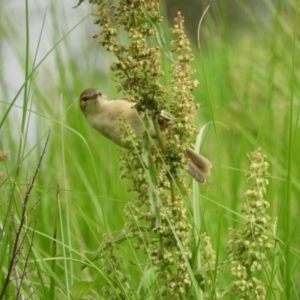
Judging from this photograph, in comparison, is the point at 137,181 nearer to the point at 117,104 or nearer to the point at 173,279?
the point at 173,279

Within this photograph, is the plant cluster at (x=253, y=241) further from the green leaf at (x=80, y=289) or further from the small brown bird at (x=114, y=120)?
the small brown bird at (x=114, y=120)

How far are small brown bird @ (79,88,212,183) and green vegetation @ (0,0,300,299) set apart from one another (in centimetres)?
9

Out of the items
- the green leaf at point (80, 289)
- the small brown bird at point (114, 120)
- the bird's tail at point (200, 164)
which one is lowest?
the green leaf at point (80, 289)

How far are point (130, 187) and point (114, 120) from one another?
738 mm

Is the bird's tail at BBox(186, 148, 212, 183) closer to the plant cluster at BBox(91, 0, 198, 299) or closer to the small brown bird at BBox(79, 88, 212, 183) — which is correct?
the small brown bird at BBox(79, 88, 212, 183)

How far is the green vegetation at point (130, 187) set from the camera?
2156 mm

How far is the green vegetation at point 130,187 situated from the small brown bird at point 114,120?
3.4 inches

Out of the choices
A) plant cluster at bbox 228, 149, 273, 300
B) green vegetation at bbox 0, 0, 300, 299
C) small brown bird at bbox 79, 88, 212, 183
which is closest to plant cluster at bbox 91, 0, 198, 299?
green vegetation at bbox 0, 0, 300, 299

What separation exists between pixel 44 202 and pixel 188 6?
229 inches

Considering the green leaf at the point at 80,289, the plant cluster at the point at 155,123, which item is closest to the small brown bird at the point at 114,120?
the plant cluster at the point at 155,123

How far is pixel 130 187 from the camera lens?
7.60ft

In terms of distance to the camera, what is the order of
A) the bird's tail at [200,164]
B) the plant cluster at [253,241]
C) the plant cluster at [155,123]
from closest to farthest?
the plant cluster at [253,241]
the plant cluster at [155,123]
the bird's tail at [200,164]

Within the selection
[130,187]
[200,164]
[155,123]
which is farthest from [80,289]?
[200,164]

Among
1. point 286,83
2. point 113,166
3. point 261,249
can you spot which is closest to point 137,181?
point 261,249
